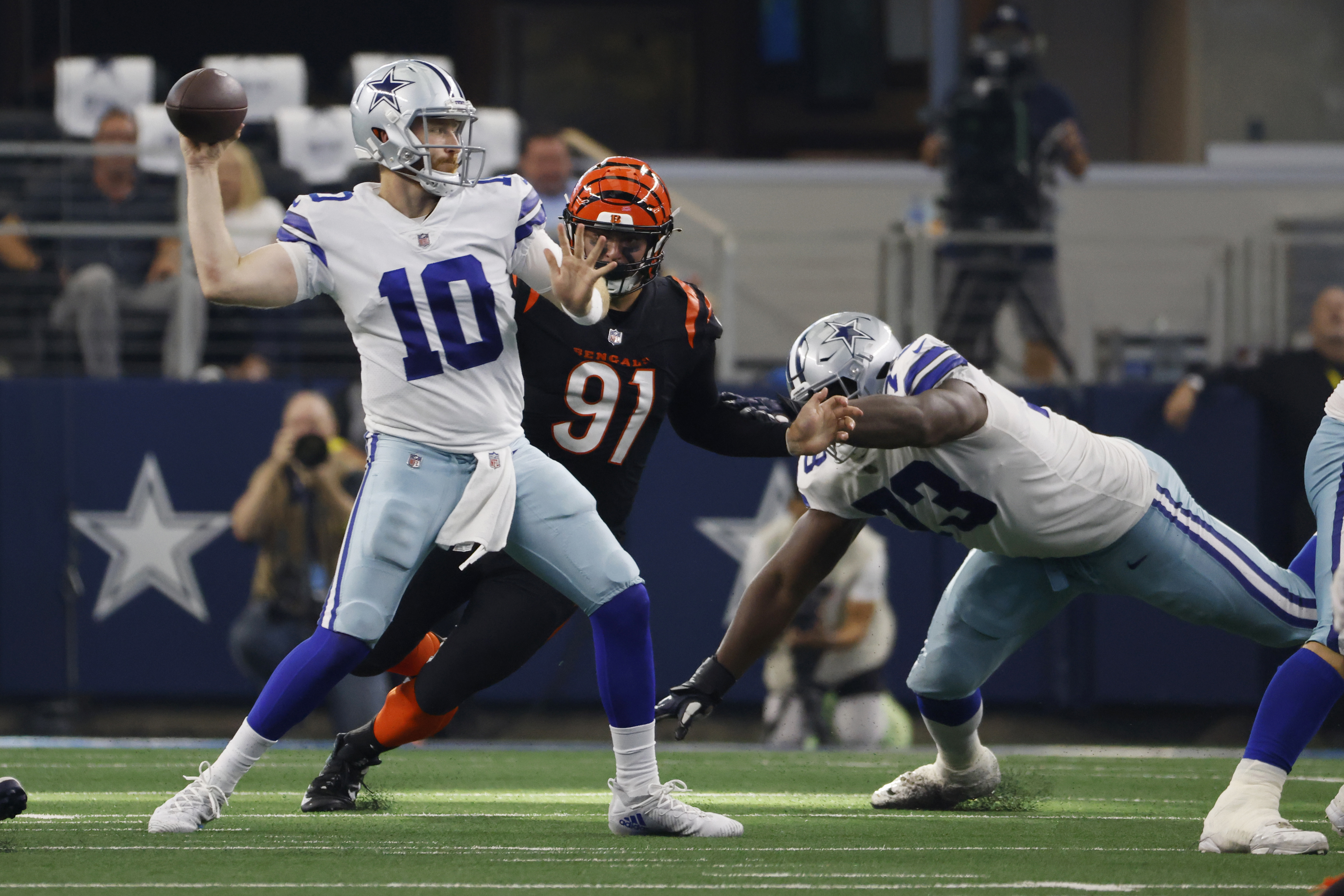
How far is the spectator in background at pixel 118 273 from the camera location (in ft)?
25.2

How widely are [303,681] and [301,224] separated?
0.96 m

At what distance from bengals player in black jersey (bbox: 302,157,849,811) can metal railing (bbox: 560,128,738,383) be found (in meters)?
2.68

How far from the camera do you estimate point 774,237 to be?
7.94 meters

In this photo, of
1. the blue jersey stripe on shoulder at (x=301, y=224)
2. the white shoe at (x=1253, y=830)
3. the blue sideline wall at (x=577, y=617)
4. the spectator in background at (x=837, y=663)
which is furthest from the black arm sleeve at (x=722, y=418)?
the blue sideline wall at (x=577, y=617)

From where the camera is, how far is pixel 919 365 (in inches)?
154

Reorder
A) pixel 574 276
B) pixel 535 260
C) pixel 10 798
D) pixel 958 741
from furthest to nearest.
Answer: pixel 958 741 < pixel 535 260 < pixel 574 276 < pixel 10 798

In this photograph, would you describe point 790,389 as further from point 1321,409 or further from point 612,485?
point 1321,409

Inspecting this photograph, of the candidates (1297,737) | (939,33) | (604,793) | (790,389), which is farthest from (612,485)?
(939,33)

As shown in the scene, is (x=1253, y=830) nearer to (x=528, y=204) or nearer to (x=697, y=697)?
(x=697, y=697)

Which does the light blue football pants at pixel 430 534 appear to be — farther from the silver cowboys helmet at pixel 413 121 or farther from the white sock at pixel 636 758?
the silver cowboys helmet at pixel 413 121

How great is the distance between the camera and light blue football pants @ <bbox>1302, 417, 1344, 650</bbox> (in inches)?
149

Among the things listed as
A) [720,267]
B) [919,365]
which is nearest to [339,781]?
[919,365]

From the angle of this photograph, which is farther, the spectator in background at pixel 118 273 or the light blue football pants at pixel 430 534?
the spectator in background at pixel 118 273

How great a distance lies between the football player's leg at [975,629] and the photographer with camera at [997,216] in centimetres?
336
